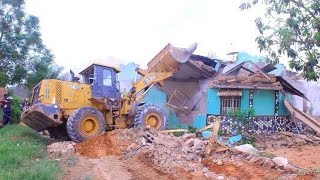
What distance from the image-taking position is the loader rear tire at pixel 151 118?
14.4 m

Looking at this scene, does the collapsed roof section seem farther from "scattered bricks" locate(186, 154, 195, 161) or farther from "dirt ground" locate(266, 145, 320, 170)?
"scattered bricks" locate(186, 154, 195, 161)

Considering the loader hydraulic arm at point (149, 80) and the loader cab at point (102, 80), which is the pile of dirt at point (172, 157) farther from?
the loader hydraulic arm at point (149, 80)

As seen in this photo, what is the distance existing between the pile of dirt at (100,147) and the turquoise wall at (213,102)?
7.03m

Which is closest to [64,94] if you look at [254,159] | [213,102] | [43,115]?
[43,115]

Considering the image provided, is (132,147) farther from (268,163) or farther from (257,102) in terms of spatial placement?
(257,102)

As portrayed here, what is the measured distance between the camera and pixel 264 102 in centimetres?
1842

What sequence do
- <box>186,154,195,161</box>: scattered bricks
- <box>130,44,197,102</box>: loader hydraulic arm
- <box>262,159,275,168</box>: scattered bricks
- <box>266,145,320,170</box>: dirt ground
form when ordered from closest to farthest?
<box>262,159,275,168</box>: scattered bricks < <box>186,154,195,161</box>: scattered bricks < <box>266,145,320,170</box>: dirt ground < <box>130,44,197,102</box>: loader hydraulic arm

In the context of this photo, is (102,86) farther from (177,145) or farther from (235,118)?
(235,118)

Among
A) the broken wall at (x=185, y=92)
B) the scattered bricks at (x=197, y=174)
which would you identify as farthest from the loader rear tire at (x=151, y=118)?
the scattered bricks at (x=197, y=174)

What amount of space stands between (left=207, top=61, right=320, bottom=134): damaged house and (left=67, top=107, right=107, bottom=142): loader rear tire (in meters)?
6.55

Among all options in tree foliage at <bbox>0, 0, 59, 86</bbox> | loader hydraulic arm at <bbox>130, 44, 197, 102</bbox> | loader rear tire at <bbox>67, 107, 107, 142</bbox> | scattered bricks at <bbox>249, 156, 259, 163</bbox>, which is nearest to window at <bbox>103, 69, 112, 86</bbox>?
loader rear tire at <bbox>67, 107, 107, 142</bbox>

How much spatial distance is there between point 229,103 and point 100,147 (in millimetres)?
8020

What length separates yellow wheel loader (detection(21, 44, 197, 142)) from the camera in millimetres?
12555

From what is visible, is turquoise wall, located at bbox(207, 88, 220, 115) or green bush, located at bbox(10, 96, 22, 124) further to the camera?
green bush, located at bbox(10, 96, 22, 124)
